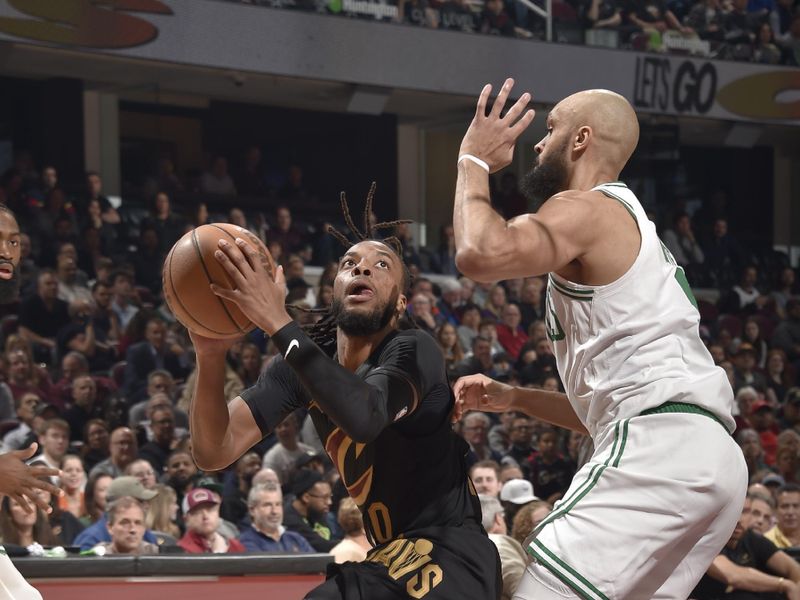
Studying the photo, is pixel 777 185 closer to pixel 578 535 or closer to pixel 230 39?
pixel 230 39

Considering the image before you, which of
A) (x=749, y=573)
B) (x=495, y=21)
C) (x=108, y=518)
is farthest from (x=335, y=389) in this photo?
(x=495, y=21)

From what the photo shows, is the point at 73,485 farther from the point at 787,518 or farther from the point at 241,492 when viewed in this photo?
the point at 787,518

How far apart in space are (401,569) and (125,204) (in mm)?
12087

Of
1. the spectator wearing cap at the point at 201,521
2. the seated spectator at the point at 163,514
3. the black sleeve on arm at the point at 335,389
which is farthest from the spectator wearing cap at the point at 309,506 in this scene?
the black sleeve on arm at the point at 335,389

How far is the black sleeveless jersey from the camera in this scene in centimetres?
384

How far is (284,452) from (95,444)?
1321mm

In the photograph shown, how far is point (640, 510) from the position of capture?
3.36 metres

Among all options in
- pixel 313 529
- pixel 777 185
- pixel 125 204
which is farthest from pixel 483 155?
pixel 777 185

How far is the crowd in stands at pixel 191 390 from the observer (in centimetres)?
773

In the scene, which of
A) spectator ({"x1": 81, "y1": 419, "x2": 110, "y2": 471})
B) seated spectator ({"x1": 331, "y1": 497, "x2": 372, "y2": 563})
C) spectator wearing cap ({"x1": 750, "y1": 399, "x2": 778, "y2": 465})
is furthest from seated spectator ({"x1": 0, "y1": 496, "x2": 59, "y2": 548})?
spectator wearing cap ({"x1": 750, "y1": 399, "x2": 778, "y2": 465})

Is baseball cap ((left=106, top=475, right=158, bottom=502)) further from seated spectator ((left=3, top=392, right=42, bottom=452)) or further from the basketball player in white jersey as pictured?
the basketball player in white jersey

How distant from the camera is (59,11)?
42.3 ft

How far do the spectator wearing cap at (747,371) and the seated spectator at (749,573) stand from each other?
693cm

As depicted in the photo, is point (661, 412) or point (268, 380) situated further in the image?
point (268, 380)
